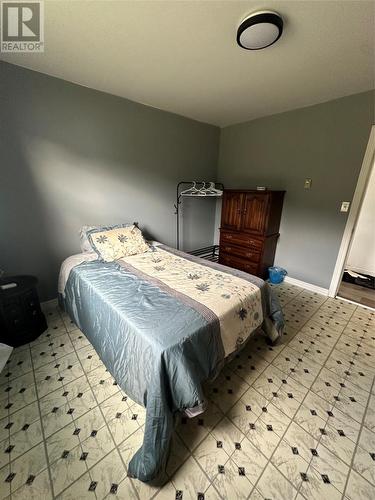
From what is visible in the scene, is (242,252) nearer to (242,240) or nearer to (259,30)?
(242,240)

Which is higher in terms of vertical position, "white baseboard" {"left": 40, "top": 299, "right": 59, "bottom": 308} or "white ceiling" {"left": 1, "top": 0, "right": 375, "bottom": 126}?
"white ceiling" {"left": 1, "top": 0, "right": 375, "bottom": 126}

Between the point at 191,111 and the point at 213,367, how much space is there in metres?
3.19

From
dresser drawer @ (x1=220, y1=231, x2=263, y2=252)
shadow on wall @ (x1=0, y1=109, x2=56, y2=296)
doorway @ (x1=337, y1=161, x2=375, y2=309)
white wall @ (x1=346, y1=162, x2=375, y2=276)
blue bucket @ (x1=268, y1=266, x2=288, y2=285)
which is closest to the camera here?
shadow on wall @ (x1=0, y1=109, x2=56, y2=296)

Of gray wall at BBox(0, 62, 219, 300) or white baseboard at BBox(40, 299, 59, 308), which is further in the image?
white baseboard at BBox(40, 299, 59, 308)

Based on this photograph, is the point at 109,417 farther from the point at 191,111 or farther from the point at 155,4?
the point at 191,111

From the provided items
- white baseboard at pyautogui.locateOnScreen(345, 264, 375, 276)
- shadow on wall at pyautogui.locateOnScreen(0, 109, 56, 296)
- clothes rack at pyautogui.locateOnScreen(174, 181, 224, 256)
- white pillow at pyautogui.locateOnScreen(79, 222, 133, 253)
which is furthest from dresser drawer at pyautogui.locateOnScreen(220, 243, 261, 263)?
shadow on wall at pyautogui.locateOnScreen(0, 109, 56, 296)

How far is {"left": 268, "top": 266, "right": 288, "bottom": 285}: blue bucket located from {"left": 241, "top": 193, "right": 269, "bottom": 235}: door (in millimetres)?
666

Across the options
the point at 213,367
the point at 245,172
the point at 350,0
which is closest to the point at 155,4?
the point at 350,0

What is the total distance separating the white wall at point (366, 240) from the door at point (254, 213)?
218 cm

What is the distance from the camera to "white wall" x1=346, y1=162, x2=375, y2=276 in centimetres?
359

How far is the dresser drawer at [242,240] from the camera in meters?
3.06

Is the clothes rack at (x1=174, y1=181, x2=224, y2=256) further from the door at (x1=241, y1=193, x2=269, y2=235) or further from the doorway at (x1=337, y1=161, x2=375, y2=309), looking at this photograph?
the doorway at (x1=337, y1=161, x2=375, y2=309)

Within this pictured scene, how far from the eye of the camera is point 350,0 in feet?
3.86

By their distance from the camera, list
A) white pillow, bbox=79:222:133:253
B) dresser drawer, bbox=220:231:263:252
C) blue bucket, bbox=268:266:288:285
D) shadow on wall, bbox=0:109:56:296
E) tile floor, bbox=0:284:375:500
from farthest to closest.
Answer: blue bucket, bbox=268:266:288:285
dresser drawer, bbox=220:231:263:252
white pillow, bbox=79:222:133:253
shadow on wall, bbox=0:109:56:296
tile floor, bbox=0:284:375:500
